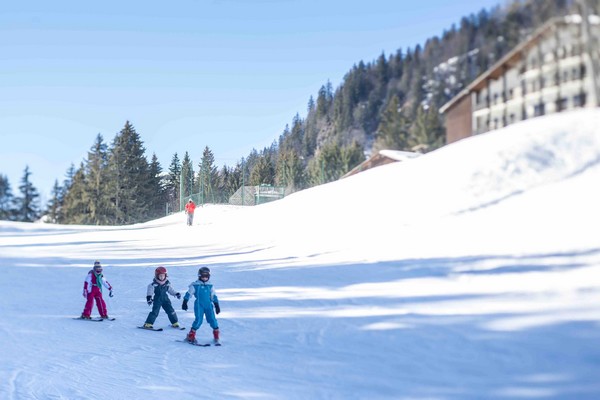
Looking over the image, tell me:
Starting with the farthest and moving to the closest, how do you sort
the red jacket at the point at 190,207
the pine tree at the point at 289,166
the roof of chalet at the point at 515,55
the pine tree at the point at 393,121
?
1. the red jacket at the point at 190,207
2. the pine tree at the point at 289,166
3. the pine tree at the point at 393,121
4. the roof of chalet at the point at 515,55

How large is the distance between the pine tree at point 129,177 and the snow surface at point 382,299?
20.9 feet

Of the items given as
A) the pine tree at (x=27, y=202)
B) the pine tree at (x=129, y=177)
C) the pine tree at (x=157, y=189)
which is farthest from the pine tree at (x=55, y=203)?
the pine tree at (x=157, y=189)

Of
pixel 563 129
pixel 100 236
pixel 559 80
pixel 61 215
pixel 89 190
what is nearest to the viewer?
pixel 559 80

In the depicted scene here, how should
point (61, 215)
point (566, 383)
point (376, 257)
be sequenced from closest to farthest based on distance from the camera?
point (566, 383) < point (376, 257) < point (61, 215)

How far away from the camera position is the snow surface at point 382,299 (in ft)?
19.0

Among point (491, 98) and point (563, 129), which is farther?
point (563, 129)

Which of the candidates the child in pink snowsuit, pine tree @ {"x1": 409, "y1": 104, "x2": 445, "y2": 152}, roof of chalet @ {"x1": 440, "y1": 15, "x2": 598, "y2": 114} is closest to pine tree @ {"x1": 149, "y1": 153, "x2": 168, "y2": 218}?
the child in pink snowsuit

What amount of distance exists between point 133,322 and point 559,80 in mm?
7895

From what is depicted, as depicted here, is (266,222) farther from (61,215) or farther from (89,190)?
(61,215)

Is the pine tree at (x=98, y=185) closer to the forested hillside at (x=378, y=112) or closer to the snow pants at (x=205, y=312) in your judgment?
the forested hillside at (x=378, y=112)

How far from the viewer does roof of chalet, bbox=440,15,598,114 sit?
14.0 ft

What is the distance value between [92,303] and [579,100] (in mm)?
8687

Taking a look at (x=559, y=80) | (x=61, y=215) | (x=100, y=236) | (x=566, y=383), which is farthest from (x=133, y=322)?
(x=61, y=215)

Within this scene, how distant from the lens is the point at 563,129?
17016 millimetres
